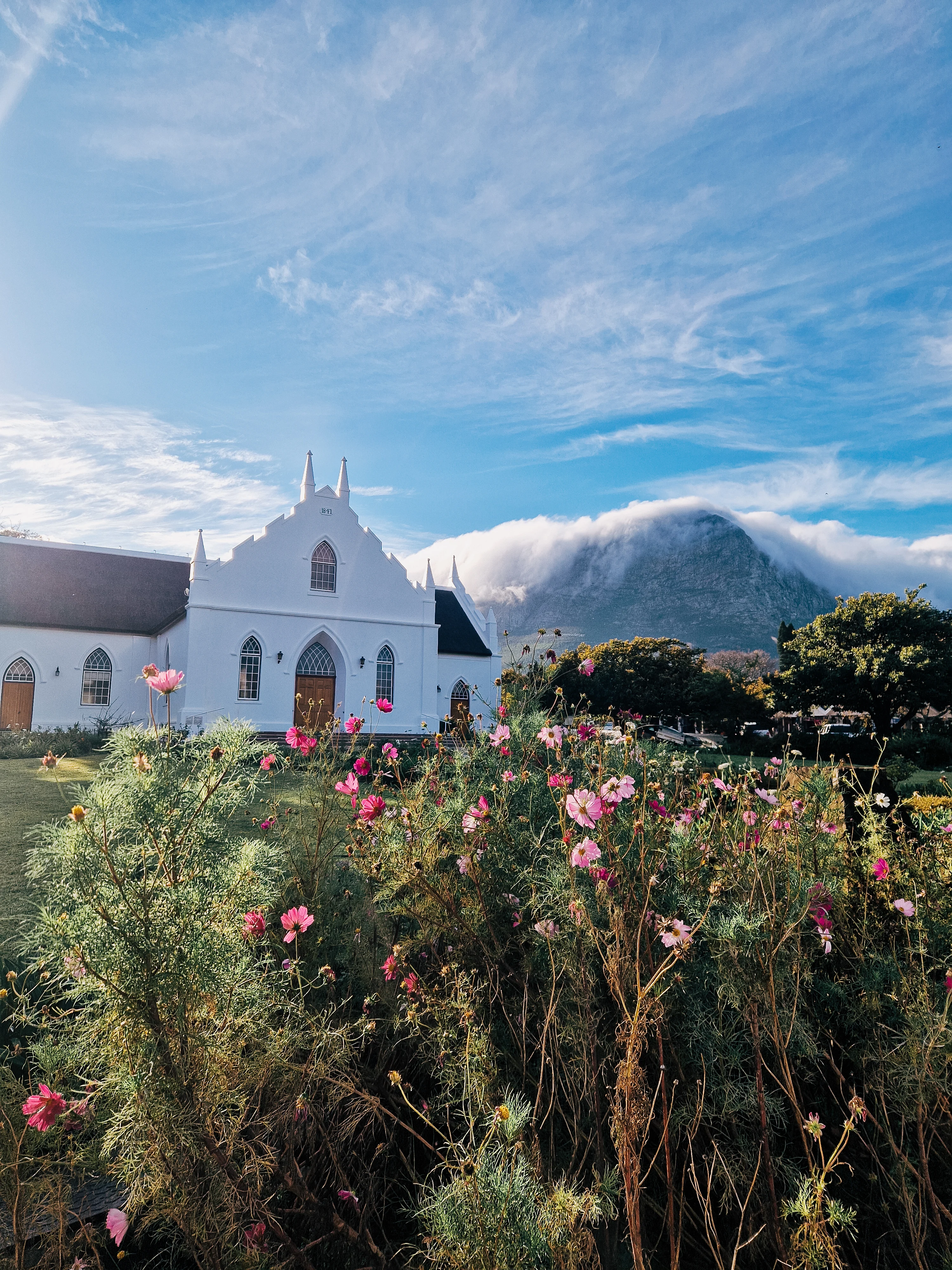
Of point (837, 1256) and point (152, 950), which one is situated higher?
point (152, 950)

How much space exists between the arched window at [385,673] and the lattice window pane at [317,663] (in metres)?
1.71

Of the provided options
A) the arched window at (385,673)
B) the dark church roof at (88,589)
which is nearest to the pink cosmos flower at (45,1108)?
the dark church roof at (88,589)

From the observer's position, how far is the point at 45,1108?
1.84 meters

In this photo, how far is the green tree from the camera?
89.0 feet

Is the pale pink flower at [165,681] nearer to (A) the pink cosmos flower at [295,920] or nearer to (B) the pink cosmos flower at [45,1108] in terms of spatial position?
(A) the pink cosmos flower at [295,920]

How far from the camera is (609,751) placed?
12.9ft

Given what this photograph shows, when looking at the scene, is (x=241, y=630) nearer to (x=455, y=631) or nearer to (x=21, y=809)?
(x=455, y=631)

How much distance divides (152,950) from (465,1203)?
0.96 meters

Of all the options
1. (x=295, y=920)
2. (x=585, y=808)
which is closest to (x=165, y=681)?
(x=295, y=920)

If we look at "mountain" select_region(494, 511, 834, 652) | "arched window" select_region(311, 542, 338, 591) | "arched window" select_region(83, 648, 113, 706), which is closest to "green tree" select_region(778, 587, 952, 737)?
"arched window" select_region(311, 542, 338, 591)

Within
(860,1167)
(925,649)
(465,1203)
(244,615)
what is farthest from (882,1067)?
(925,649)

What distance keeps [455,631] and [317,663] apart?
7399mm

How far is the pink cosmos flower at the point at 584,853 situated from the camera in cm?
214

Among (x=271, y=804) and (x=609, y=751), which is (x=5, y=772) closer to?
(x=271, y=804)
